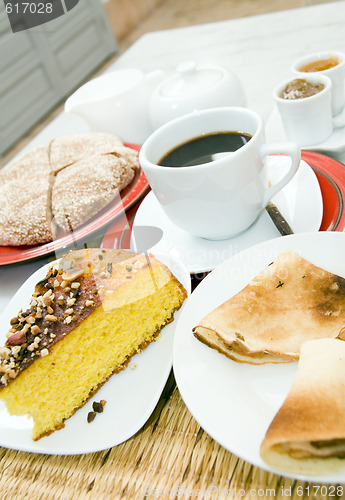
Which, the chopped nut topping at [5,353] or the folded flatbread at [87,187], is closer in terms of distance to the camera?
the chopped nut topping at [5,353]

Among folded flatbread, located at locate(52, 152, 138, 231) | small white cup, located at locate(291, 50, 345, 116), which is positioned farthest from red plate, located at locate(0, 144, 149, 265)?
small white cup, located at locate(291, 50, 345, 116)

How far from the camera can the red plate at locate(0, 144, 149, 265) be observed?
61 cm

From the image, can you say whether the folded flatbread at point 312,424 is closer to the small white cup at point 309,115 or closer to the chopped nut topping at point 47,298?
the chopped nut topping at point 47,298

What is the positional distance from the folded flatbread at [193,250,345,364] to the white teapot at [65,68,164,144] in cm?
54

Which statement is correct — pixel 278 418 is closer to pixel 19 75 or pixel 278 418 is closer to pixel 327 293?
pixel 327 293

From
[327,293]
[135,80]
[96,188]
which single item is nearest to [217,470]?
[327,293]

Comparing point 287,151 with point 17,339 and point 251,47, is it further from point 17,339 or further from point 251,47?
point 251,47

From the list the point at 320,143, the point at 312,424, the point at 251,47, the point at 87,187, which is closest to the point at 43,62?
the point at 87,187

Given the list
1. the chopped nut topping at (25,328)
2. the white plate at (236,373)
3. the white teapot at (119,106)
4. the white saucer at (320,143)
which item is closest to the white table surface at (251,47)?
the white saucer at (320,143)

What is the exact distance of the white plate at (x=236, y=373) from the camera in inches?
A: 12.7

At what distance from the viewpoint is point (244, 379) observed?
0.37m

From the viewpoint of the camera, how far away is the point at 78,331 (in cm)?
48

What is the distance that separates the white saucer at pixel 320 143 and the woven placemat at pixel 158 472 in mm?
433

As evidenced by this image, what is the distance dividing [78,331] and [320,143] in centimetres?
47
